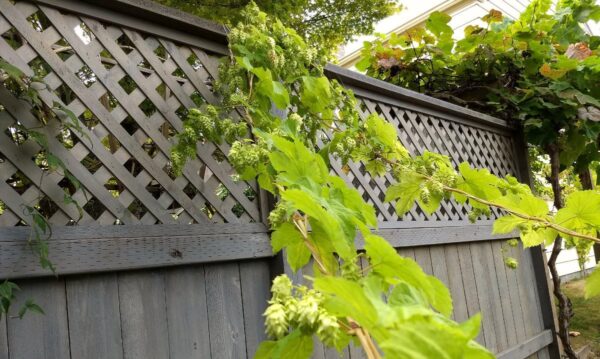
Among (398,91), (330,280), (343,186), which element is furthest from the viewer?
(398,91)

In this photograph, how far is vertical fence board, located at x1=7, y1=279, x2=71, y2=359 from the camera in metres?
1.12

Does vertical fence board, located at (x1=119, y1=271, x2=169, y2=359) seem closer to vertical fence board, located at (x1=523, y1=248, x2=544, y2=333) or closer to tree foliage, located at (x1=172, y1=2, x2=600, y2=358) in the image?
tree foliage, located at (x1=172, y1=2, x2=600, y2=358)

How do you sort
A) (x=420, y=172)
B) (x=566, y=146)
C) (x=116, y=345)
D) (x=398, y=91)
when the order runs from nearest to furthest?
(x=116, y=345), (x=420, y=172), (x=398, y=91), (x=566, y=146)

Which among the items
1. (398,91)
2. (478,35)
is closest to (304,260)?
(398,91)

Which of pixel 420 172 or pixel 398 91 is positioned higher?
pixel 398 91

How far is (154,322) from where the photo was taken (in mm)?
1373

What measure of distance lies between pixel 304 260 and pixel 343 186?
17 cm

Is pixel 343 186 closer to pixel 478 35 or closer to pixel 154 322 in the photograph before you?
pixel 154 322

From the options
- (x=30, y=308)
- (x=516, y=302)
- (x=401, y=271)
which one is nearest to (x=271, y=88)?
(x=30, y=308)

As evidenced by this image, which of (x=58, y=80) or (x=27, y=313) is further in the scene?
(x=58, y=80)

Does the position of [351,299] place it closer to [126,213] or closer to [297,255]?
[297,255]

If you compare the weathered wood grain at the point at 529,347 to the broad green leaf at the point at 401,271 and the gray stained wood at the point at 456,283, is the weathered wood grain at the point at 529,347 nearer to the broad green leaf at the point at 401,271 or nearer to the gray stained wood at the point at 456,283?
the gray stained wood at the point at 456,283

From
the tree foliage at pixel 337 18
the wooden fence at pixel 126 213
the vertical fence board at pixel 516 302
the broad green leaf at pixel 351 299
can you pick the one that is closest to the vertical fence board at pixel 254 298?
the wooden fence at pixel 126 213

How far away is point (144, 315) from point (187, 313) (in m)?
0.14
